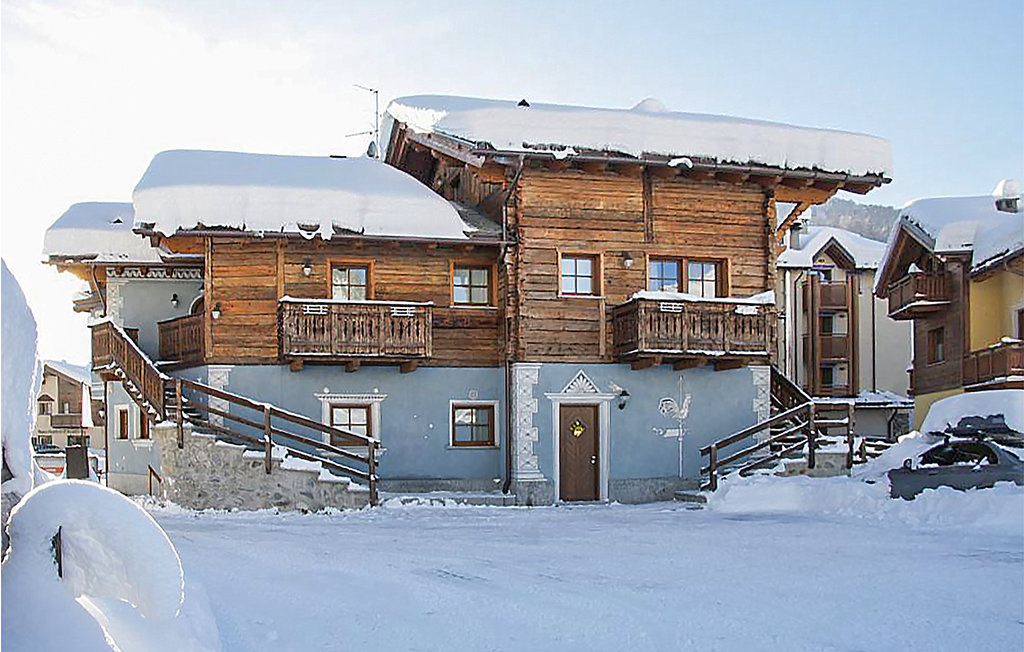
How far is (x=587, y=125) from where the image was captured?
2119 centimetres

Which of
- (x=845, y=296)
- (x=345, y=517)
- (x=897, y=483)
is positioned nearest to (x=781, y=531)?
(x=897, y=483)

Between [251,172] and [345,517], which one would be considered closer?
[345,517]

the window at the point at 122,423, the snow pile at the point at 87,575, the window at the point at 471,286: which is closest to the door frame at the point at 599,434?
the window at the point at 471,286

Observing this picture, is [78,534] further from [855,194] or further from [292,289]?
[855,194]

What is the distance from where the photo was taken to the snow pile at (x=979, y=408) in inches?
755

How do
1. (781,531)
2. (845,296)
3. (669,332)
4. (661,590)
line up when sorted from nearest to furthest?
(661,590), (781,531), (669,332), (845,296)

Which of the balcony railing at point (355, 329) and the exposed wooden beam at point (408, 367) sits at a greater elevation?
the balcony railing at point (355, 329)

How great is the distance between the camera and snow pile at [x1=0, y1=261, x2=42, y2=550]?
4.04 metres

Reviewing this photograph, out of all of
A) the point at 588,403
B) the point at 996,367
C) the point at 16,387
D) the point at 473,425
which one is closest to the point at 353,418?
the point at 473,425

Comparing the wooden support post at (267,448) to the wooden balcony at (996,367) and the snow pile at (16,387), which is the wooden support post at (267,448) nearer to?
the snow pile at (16,387)

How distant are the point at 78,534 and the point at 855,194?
21.4 m

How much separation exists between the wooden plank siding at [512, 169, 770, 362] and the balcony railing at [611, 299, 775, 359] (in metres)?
0.71

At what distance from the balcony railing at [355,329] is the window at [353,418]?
1.67 meters

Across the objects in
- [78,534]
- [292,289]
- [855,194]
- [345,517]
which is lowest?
[345,517]
